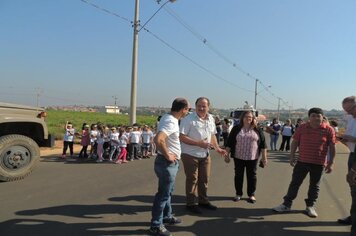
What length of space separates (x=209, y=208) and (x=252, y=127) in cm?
162

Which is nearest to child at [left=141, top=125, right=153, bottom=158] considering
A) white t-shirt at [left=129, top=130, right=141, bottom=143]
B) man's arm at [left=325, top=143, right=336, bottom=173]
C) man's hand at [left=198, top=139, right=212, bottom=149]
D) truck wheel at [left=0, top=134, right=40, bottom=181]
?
white t-shirt at [left=129, top=130, right=141, bottom=143]

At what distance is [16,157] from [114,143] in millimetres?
4107

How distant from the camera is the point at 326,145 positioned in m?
5.85

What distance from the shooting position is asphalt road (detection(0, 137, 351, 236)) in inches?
196

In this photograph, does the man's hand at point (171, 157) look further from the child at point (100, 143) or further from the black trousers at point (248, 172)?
the child at point (100, 143)

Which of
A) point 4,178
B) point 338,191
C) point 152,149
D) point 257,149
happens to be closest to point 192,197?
point 257,149

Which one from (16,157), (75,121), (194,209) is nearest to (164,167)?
(194,209)

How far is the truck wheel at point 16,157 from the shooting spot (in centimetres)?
781

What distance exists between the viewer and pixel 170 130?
470 centimetres

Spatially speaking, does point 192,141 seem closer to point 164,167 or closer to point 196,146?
point 196,146

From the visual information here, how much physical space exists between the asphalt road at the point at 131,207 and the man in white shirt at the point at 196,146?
1.26 feet

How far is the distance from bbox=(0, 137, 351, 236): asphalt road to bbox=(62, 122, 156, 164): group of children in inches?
102

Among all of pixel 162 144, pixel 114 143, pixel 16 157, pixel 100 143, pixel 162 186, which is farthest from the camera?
pixel 100 143

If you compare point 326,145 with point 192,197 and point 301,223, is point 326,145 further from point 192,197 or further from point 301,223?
point 192,197
